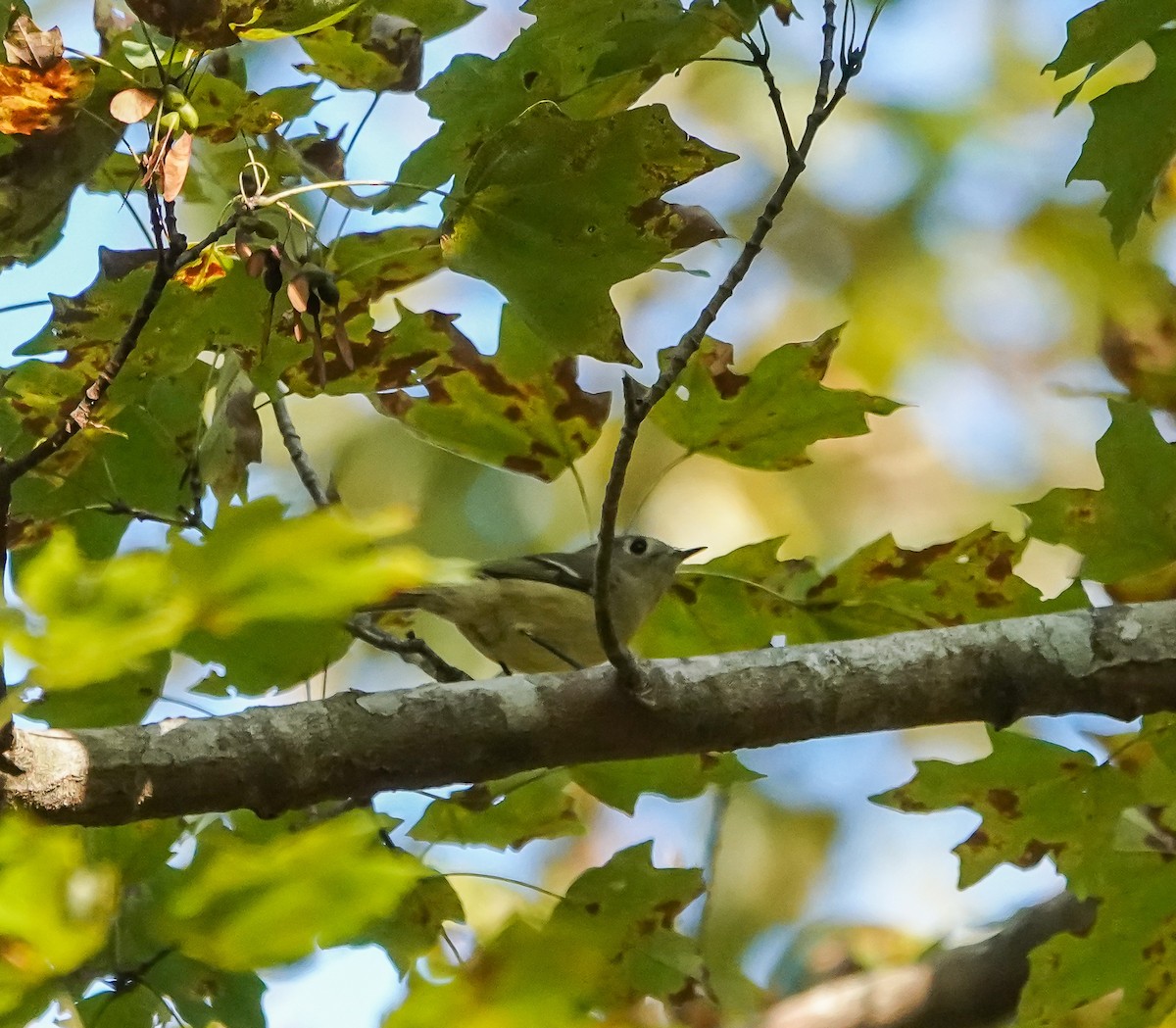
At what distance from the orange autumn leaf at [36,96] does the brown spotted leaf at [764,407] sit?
822 mm

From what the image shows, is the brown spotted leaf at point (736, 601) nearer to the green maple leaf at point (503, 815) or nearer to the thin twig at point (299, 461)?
the green maple leaf at point (503, 815)

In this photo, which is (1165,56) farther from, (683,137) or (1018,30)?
(1018,30)

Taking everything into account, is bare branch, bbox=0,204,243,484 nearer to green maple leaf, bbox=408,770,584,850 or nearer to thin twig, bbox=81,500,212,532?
thin twig, bbox=81,500,212,532

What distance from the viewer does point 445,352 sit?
71.6 inches

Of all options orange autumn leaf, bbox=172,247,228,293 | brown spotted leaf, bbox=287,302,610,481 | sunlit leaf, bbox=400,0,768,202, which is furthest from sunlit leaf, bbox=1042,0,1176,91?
orange autumn leaf, bbox=172,247,228,293

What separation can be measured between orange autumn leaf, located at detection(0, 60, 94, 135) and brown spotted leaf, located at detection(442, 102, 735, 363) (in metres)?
0.39

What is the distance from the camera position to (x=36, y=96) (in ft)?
4.05

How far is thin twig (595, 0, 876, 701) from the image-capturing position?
125 centimetres

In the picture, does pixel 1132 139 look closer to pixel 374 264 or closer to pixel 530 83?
pixel 530 83

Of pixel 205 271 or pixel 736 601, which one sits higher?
→ pixel 205 271

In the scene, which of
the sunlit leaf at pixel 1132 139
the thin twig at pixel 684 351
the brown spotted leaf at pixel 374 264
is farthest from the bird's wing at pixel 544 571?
the sunlit leaf at pixel 1132 139

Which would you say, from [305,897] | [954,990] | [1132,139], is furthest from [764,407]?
[954,990]

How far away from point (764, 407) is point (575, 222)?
471mm

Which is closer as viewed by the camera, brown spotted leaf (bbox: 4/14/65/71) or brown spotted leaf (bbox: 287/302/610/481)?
brown spotted leaf (bbox: 4/14/65/71)
